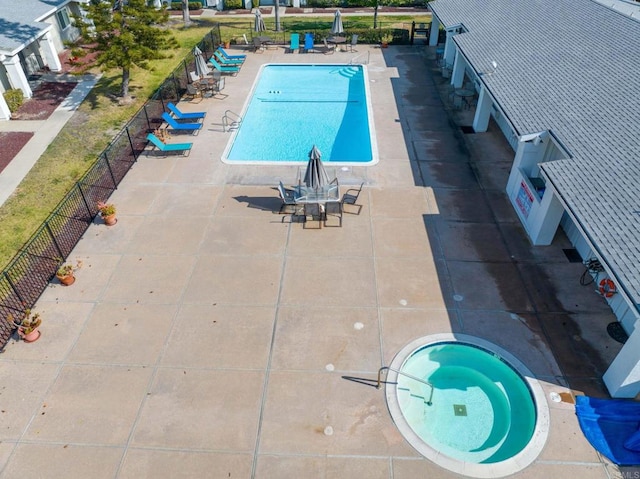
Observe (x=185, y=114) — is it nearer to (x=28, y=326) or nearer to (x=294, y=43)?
(x=294, y=43)

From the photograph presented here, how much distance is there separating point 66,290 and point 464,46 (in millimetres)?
19880

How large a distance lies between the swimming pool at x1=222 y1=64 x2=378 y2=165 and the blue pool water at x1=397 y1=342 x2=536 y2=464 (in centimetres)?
994

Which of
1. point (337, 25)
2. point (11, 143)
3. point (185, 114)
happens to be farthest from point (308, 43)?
point (11, 143)

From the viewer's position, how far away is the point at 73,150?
2014 cm

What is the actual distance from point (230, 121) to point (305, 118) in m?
3.86

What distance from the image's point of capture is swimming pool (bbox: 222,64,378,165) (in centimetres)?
2005

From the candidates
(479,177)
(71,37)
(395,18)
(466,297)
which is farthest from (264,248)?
(395,18)

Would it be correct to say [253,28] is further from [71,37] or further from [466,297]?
[466,297]

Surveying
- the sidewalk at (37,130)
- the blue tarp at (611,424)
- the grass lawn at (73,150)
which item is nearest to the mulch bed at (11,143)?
the sidewalk at (37,130)

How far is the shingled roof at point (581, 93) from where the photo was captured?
1098 cm

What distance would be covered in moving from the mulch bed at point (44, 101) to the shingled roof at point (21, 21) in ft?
8.09

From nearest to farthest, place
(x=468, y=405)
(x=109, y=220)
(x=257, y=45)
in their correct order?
1. (x=468, y=405)
2. (x=109, y=220)
3. (x=257, y=45)

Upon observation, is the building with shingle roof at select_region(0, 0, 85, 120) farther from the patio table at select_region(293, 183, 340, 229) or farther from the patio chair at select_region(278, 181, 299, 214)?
the patio table at select_region(293, 183, 340, 229)

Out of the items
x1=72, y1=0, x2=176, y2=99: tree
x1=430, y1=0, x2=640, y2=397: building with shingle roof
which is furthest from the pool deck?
x1=72, y1=0, x2=176, y2=99: tree
